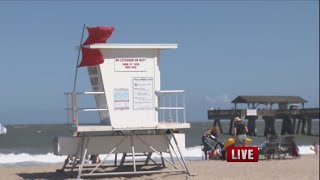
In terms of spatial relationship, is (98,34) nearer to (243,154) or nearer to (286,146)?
(243,154)

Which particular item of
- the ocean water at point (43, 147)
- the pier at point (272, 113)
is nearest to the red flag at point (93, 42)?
the ocean water at point (43, 147)

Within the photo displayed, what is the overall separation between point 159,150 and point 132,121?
1320 mm

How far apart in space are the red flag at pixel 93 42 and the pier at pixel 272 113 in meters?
19.7

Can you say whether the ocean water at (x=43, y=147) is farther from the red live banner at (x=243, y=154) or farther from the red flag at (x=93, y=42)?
the red live banner at (x=243, y=154)

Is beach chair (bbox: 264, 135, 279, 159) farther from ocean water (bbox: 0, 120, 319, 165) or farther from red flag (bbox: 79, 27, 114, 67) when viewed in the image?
red flag (bbox: 79, 27, 114, 67)

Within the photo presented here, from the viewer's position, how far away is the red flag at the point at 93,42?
1279 cm

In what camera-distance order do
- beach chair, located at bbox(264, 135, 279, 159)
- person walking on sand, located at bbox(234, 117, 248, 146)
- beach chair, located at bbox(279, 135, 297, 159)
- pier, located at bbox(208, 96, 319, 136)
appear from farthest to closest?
1. pier, located at bbox(208, 96, 319, 136)
2. beach chair, located at bbox(279, 135, 297, 159)
3. beach chair, located at bbox(264, 135, 279, 159)
4. person walking on sand, located at bbox(234, 117, 248, 146)

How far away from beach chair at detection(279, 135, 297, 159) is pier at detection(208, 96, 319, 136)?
10566 mm

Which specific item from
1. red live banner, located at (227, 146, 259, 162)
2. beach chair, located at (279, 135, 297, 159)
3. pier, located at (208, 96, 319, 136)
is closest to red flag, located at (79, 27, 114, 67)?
red live banner, located at (227, 146, 259, 162)

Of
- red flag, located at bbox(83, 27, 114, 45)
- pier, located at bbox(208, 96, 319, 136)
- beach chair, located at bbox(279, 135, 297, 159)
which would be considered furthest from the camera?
pier, located at bbox(208, 96, 319, 136)

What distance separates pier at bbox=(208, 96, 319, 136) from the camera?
125ft

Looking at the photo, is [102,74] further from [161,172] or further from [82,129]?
[161,172]

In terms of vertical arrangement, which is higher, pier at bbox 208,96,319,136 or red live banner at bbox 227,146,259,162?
red live banner at bbox 227,146,259,162

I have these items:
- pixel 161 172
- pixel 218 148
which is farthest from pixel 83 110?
pixel 218 148
